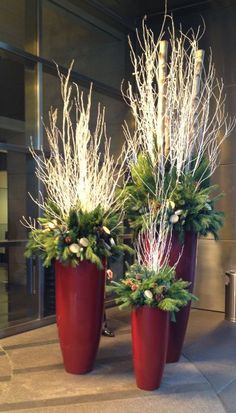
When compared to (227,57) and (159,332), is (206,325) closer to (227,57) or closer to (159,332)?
(159,332)

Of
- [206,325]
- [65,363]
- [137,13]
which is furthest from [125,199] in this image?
[137,13]

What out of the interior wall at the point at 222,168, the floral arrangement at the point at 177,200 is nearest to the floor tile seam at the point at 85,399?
the floral arrangement at the point at 177,200

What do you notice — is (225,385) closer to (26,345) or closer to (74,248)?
(74,248)

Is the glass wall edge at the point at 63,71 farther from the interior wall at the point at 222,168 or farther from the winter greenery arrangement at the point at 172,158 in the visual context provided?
the winter greenery arrangement at the point at 172,158

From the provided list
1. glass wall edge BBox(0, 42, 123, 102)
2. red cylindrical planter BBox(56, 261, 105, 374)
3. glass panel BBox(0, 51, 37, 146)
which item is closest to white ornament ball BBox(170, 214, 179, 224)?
red cylindrical planter BBox(56, 261, 105, 374)

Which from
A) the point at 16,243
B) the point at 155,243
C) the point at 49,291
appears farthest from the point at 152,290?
the point at 49,291

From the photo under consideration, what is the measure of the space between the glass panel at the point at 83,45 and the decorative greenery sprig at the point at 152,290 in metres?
3.34

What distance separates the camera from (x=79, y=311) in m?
3.35

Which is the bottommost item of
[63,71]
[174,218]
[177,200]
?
[174,218]

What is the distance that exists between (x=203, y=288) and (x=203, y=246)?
60 cm

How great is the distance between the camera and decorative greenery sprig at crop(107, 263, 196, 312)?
3010mm

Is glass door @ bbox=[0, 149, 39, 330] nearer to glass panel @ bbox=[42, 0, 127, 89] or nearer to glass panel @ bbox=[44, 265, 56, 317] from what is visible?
glass panel @ bbox=[44, 265, 56, 317]

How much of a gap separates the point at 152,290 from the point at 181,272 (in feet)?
2.25

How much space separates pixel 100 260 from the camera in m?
3.31
